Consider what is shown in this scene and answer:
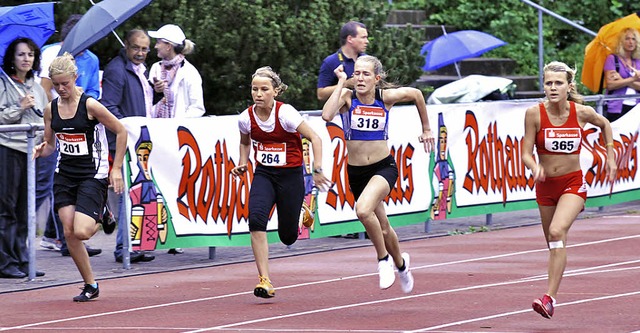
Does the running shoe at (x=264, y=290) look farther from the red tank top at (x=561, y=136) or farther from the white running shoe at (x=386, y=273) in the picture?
the red tank top at (x=561, y=136)

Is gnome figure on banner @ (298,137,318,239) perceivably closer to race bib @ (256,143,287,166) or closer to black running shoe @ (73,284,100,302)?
race bib @ (256,143,287,166)

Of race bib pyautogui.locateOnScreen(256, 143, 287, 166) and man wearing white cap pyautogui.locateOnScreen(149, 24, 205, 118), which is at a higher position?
man wearing white cap pyautogui.locateOnScreen(149, 24, 205, 118)

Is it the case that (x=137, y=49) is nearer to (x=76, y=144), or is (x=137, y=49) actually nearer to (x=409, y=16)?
(x=76, y=144)

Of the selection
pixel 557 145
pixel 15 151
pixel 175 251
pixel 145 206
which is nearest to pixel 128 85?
pixel 145 206

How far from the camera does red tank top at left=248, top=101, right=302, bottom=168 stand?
425 inches

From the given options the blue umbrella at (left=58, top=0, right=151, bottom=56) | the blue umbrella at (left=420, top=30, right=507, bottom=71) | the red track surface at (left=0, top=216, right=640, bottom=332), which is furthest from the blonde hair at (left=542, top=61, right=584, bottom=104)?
the blue umbrella at (left=420, top=30, right=507, bottom=71)

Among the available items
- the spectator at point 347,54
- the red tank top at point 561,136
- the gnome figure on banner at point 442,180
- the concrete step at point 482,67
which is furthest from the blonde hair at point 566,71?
the concrete step at point 482,67

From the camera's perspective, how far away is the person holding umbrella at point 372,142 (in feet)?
35.7

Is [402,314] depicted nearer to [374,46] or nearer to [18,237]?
[18,237]

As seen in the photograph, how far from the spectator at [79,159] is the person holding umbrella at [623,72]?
27.3 feet

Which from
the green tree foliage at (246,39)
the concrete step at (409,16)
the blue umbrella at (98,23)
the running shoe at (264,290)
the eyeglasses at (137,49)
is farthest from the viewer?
the concrete step at (409,16)

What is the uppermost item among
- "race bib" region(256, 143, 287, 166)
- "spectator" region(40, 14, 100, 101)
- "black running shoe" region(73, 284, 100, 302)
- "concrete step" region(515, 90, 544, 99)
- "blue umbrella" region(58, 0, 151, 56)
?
"blue umbrella" region(58, 0, 151, 56)

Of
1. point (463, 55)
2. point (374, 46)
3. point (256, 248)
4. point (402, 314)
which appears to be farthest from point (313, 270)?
point (463, 55)

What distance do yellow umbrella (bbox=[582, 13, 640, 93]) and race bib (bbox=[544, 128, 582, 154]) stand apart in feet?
25.6
